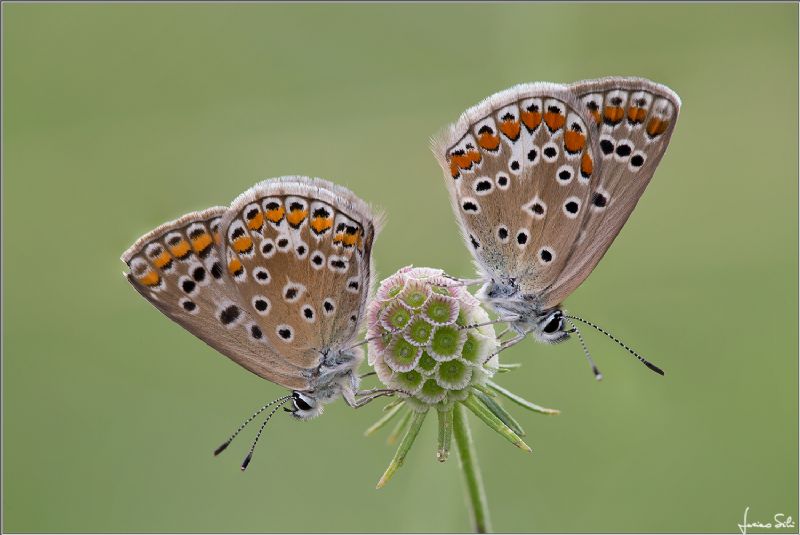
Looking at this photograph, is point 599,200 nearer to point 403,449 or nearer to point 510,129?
point 510,129

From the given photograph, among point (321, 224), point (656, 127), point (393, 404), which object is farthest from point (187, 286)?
point (656, 127)

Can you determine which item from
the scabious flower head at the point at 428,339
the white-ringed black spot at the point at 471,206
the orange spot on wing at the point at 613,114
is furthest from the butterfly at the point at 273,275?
the orange spot on wing at the point at 613,114

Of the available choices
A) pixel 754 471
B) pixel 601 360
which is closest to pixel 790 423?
pixel 754 471

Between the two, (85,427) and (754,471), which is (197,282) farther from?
(754,471)

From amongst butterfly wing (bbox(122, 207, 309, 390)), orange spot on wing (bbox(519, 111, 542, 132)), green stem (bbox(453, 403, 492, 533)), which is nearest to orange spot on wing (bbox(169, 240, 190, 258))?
butterfly wing (bbox(122, 207, 309, 390))

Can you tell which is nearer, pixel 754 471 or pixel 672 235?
pixel 754 471

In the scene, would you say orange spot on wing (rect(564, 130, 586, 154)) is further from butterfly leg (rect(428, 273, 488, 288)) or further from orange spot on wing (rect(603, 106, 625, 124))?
butterfly leg (rect(428, 273, 488, 288))

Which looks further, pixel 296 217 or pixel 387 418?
pixel 296 217
